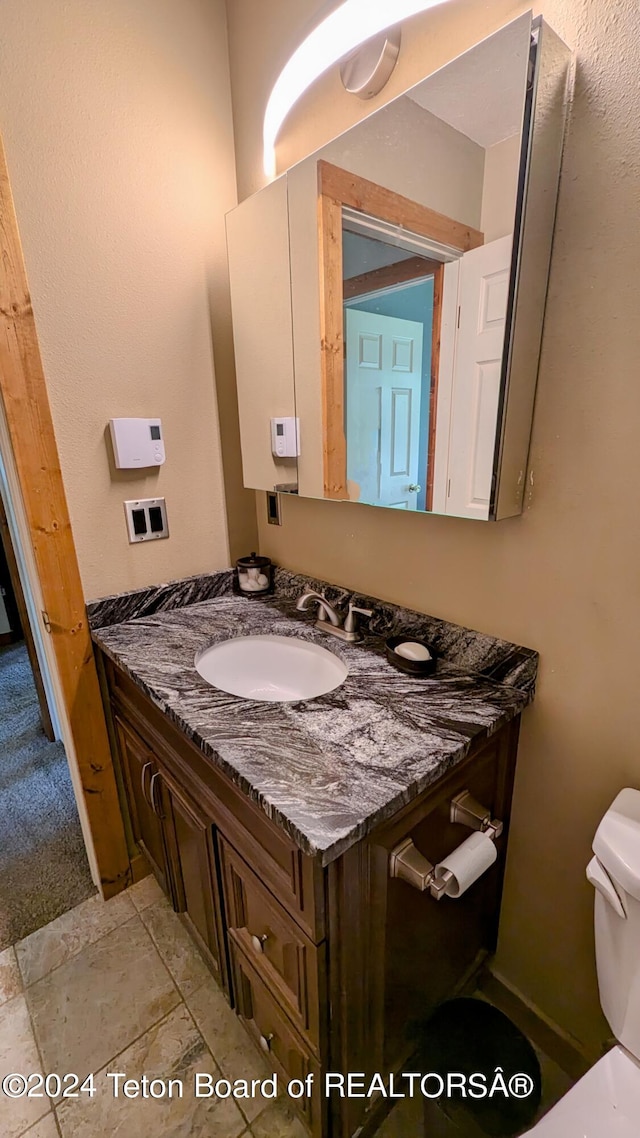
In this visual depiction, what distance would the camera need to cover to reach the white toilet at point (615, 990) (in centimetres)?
70

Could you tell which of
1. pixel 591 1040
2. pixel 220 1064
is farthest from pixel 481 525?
pixel 220 1064

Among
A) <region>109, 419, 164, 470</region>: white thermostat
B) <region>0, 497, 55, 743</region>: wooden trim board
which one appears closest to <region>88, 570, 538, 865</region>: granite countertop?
<region>109, 419, 164, 470</region>: white thermostat

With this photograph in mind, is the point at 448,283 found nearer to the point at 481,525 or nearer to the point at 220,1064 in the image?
the point at 481,525

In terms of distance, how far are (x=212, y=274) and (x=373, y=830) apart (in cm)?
144

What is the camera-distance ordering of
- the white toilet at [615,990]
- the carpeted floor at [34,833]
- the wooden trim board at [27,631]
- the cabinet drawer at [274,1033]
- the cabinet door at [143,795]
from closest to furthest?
the white toilet at [615,990] → the cabinet drawer at [274,1033] → the cabinet door at [143,795] → the carpeted floor at [34,833] → the wooden trim board at [27,631]

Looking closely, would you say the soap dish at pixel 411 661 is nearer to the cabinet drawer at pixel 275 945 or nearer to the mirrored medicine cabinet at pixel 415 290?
the mirrored medicine cabinet at pixel 415 290

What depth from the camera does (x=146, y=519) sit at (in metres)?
1.39

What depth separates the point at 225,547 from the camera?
62.7 inches

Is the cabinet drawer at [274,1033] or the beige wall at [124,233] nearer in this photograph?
the cabinet drawer at [274,1033]

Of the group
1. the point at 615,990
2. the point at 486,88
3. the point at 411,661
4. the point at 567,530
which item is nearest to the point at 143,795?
the point at 411,661

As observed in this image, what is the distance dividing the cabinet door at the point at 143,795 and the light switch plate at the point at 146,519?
512 millimetres

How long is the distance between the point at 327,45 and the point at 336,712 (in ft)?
4.49

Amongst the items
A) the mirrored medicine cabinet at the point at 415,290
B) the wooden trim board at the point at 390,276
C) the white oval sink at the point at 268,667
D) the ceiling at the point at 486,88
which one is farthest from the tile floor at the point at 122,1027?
the ceiling at the point at 486,88

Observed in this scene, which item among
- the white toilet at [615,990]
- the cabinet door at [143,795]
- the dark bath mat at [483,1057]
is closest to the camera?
the white toilet at [615,990]
